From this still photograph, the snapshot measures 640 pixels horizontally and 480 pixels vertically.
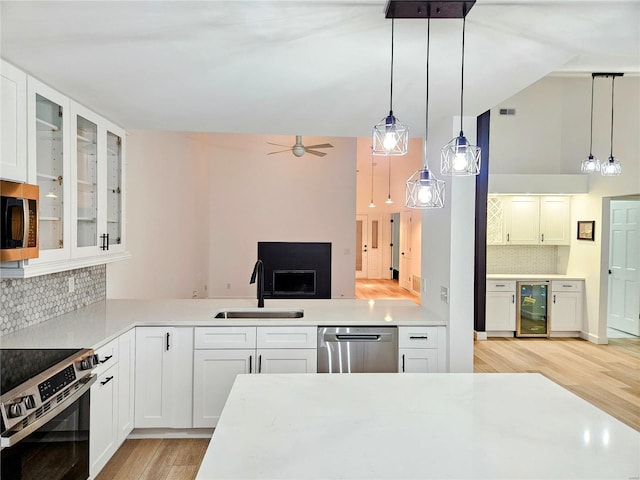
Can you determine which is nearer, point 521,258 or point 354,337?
point 354,337

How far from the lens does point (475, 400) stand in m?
1.53

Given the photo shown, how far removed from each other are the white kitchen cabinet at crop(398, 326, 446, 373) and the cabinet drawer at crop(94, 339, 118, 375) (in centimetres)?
186

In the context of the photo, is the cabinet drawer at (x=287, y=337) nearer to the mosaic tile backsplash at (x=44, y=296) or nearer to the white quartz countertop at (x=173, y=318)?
the white quartz countertop at (x=173, y=318)

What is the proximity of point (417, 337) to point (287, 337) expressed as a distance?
926 millimetres

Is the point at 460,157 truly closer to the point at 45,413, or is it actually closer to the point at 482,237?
the point at 45,413

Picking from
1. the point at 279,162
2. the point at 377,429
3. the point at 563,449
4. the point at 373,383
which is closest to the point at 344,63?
the point at 373,383

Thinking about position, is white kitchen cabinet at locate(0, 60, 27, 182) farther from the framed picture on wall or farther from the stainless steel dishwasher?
the framed picture on wall

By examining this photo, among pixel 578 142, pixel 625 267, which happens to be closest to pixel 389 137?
pixel 578 142

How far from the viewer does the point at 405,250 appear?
11336mm

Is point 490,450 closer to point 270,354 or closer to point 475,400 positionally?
point 475,400

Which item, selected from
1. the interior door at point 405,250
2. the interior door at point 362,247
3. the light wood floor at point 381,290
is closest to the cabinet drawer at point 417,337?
the light wood floor at point 381,290

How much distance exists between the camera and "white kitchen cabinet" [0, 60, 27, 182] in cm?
197

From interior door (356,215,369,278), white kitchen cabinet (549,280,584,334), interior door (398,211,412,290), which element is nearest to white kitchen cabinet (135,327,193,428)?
white kitchen cabinet (549,280,584,334)

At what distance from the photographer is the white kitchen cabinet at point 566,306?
6.07 m
